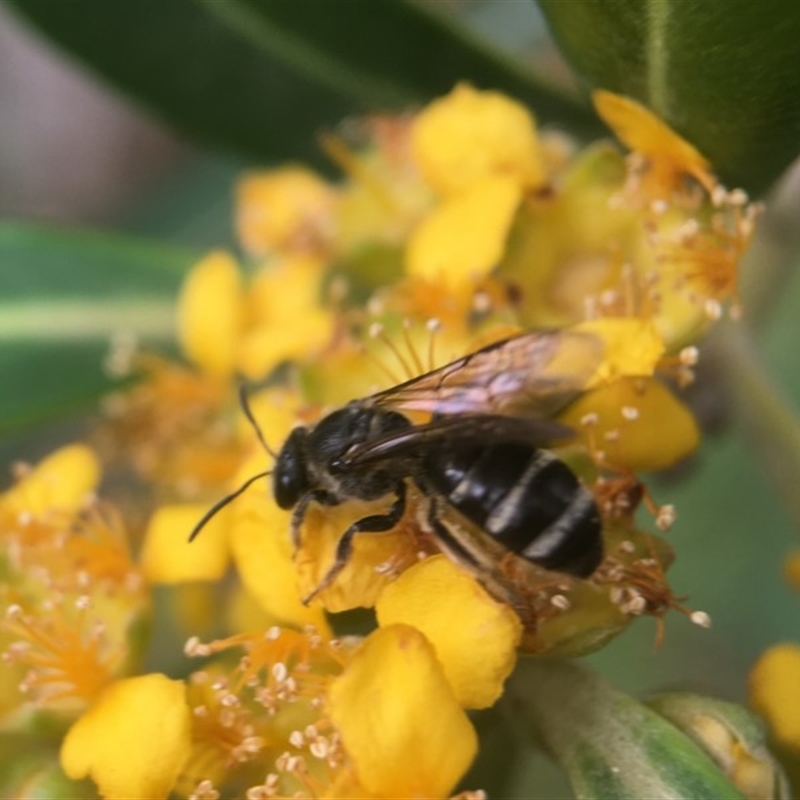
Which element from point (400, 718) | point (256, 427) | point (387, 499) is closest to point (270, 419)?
point (256, 427)

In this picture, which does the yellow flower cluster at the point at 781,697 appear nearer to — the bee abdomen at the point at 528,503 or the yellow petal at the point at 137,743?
the bee abdomen at the point at 528,503

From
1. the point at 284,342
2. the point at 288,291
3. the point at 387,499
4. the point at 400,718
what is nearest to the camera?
the point at 400,718

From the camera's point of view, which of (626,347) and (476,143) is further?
(476,143)

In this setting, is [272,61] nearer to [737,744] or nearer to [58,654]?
[58,654]

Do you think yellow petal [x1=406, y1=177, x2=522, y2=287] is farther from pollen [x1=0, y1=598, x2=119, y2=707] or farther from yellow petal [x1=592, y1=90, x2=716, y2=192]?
pollen [x1=0, y1=598, x2=119, y2=707]

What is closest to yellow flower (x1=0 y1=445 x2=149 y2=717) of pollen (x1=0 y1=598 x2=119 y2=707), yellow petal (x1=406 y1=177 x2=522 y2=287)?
pollen (x1=0 y1=598 x2=119 y2=707)

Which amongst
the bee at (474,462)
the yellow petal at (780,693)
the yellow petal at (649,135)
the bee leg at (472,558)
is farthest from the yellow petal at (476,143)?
the yellow petal at (780,693)

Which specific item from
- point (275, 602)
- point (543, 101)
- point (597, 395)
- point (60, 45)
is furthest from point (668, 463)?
point (60, 45)
